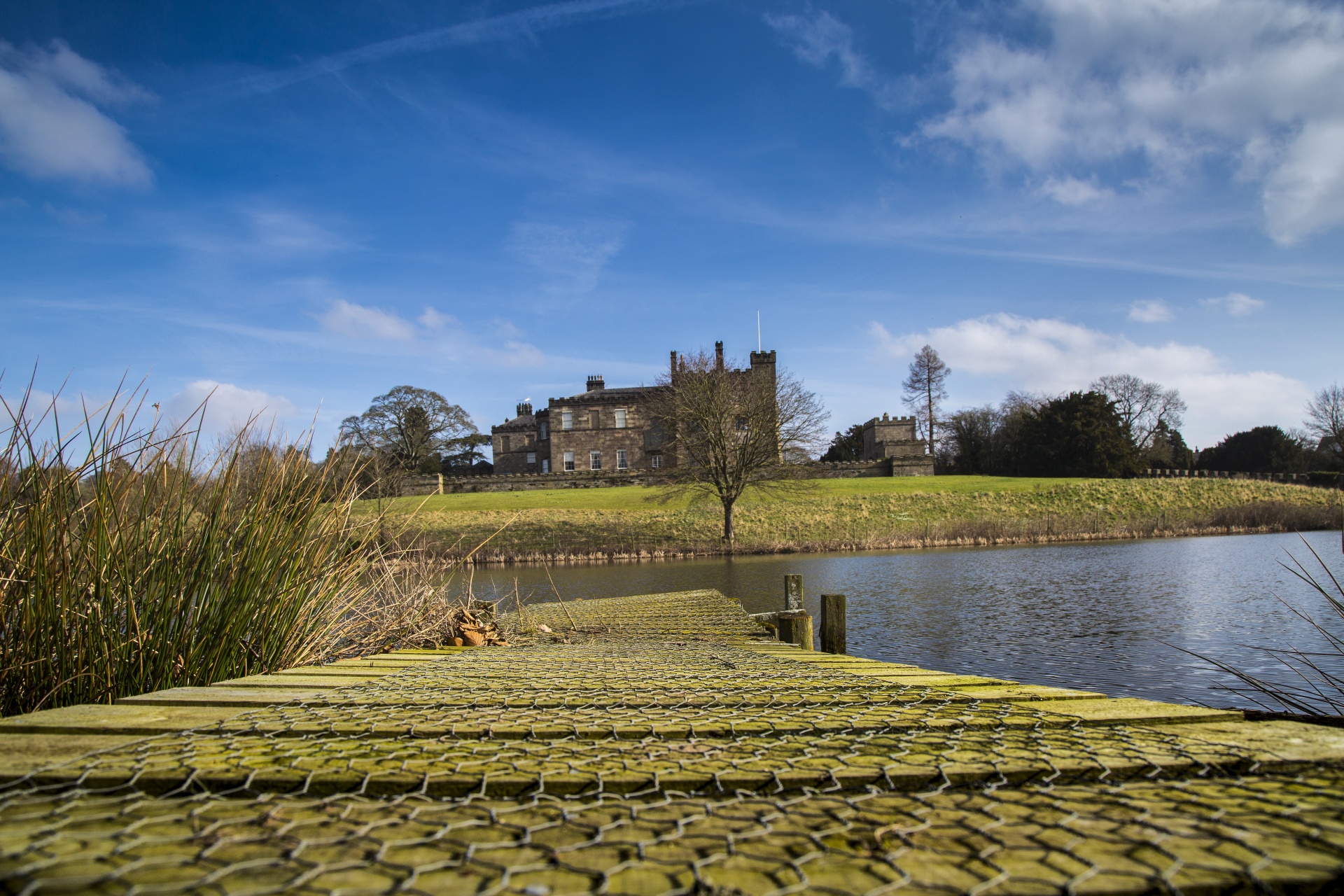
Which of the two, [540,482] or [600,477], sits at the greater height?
[600,477]

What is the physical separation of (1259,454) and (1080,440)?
18.2 m

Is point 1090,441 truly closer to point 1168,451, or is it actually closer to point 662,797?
point 1168,451

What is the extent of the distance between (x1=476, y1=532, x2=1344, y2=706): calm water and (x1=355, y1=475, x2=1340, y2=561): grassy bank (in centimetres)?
248

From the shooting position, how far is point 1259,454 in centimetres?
5409

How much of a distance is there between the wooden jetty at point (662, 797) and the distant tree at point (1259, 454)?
6242cm

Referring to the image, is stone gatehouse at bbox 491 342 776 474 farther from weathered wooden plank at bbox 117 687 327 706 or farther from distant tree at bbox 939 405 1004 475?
weathered wooden plank at bbox 117 687 327 706

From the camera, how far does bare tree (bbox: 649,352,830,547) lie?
26.7 m

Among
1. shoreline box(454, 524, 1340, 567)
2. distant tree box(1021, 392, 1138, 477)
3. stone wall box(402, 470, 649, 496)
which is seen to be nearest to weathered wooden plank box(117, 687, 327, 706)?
shoreline box(454, 524, 1340, 567)

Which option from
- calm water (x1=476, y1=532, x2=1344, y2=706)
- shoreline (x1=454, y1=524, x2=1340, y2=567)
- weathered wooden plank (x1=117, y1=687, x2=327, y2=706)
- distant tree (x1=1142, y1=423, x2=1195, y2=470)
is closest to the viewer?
weathered wooden plank (x1=117, y1=687, x2=327, y2=706)

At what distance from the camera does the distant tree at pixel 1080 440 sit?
153ft

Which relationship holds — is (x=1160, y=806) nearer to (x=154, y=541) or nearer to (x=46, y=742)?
(x=46, y=742)

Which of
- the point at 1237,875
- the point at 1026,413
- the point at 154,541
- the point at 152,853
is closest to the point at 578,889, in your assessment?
the point at 152,853

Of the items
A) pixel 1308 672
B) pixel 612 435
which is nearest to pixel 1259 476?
pixel 612 435

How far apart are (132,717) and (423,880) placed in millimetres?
1776
